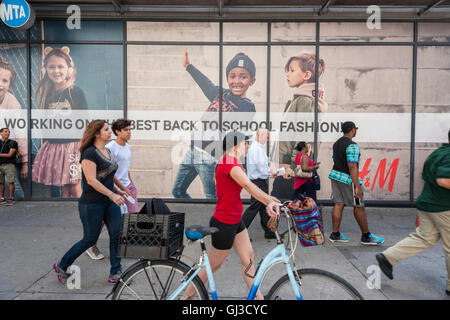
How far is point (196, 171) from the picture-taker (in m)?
8.02

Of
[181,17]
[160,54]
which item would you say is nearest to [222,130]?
[160,54]

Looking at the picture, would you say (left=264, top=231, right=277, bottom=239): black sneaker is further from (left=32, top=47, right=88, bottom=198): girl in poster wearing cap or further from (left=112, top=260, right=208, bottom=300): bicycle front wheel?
(left=32, top=47, right=88, bottom=198): girl in poster wearing cap

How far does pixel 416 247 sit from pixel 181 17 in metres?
6.75

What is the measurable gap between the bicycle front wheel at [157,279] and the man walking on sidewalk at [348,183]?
3.46 m

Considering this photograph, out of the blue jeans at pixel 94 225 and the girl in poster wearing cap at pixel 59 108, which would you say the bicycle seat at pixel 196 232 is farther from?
the girl in poster wearing cap at pixel 59 108

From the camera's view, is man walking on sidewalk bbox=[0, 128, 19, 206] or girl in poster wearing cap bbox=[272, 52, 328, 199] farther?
girl in poster wearing cap bbox=[272, 52, 328, 199]

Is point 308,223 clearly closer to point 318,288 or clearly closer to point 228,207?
point 318,288

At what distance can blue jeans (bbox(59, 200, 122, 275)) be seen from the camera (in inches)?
145

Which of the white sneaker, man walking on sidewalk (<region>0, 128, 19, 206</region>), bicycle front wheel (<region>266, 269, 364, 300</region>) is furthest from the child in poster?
bicycle front wheel (<region>266, 269, 364, 300</region>)

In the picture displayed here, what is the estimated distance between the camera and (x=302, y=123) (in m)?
7.96

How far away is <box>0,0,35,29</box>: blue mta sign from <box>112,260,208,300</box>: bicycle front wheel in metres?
6.98

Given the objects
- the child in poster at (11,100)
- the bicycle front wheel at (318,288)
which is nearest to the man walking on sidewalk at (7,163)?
the child in poster at (11,100)

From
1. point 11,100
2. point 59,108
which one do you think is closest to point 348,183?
point 59,108

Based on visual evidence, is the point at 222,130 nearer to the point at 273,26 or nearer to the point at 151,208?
the point at 273,26
